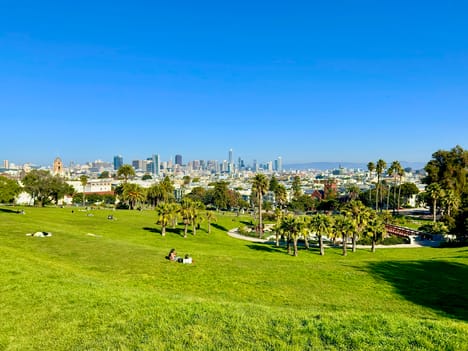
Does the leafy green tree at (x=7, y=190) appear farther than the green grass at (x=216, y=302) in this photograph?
Yes

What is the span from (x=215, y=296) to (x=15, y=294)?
8.09 m

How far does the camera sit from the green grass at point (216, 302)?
29.3ft

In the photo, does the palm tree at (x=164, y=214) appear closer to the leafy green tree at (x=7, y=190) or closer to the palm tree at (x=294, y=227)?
the palm tree at (x=294, y=227)

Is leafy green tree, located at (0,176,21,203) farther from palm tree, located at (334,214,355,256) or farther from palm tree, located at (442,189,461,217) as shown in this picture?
palm tree, located at (442,189,461,217)

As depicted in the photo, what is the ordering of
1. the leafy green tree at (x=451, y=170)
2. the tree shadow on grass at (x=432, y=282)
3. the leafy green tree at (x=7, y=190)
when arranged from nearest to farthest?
the tree shadow on grass at (x=432, y=282) < the leafy green tree at (x=7, y=190) < the leafy green tree at (x=451, y=170)

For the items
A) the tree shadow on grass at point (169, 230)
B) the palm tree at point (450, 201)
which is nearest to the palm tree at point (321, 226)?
the tree shadow on grass at point (169, 230)

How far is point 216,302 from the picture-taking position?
40.7ft

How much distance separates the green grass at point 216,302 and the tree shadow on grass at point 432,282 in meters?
0.06

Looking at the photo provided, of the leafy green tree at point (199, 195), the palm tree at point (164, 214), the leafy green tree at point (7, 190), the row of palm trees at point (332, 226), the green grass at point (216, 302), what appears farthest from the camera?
the leafy green tree at point (199, 195)

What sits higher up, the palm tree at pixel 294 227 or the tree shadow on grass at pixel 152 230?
the palm tree at pixel 294 227

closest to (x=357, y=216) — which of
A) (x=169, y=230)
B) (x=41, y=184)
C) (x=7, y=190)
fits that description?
(x=169, y=230)

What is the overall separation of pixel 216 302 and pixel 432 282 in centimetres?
1546

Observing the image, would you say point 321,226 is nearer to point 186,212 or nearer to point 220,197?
point 186,212

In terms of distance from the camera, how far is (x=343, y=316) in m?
10.7
